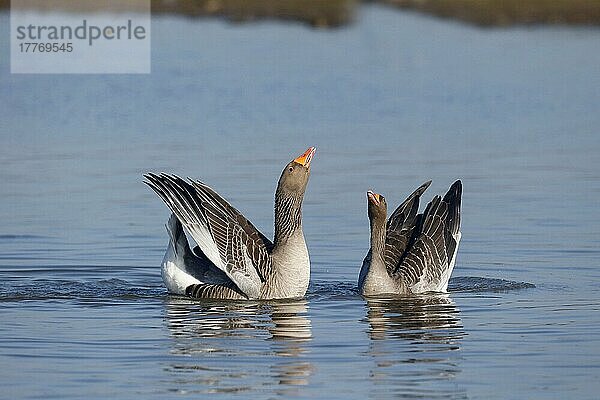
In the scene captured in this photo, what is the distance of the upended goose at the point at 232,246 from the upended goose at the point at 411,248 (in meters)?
0.68

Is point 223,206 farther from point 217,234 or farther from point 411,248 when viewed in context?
point 411,248

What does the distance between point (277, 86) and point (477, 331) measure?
17.7m

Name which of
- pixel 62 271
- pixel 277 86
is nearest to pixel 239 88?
pixel 277 86

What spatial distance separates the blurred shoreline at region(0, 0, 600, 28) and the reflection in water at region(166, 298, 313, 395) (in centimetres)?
2671

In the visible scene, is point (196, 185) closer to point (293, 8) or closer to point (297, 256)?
point (297, 256)

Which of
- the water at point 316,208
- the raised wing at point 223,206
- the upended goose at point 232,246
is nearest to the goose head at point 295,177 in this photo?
the upended goose at point 232,246

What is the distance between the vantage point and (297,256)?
556 inches

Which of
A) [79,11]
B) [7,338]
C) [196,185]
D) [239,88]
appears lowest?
[7,338]

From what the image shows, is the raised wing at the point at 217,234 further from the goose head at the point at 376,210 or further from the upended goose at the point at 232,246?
the goose head at the point at 376,210

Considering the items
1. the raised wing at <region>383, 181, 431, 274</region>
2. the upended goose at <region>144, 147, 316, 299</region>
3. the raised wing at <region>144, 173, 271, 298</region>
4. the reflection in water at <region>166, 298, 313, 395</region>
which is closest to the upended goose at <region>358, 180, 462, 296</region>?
the raised wing at <region>383, 181, 431, 274</region>

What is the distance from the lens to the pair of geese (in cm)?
1401

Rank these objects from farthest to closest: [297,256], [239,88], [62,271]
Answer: [239,88], [62,271], [297,256]

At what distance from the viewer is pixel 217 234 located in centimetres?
1399

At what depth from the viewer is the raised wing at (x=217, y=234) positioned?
14.0m
